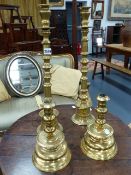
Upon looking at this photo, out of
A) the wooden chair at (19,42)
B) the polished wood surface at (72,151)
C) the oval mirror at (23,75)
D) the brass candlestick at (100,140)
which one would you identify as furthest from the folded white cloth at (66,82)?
the wooden chair at (19,42)

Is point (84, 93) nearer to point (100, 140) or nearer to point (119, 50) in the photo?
point (100, 140)

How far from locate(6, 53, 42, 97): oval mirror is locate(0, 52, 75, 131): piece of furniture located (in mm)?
56

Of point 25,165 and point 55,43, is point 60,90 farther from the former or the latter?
point 55,43

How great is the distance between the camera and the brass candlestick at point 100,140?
85 cm

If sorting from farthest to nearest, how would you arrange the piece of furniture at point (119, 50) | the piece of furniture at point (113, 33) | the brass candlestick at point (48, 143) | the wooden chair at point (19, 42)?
the piece of furniture at point (113, 33) < the piece of furniture at point (119, 50) < the wooden chair at point (19, 42) < the brass candlestick at point (48, 143)

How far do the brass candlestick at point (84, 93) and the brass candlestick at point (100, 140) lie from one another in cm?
24

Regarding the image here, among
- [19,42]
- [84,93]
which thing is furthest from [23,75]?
[19,42]

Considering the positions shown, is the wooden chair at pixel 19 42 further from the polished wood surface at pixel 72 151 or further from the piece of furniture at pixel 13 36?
the polished wood surface at pixel 72 151

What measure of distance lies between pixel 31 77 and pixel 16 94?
23 centimetres

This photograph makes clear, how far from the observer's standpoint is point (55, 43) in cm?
420

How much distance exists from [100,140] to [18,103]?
1062 millimetres

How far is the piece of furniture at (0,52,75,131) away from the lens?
1.57 metres

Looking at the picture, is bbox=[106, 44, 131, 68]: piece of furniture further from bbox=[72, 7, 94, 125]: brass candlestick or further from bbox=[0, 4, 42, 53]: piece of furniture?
bbox=[72, 7, 94, 125]: brass candlestick

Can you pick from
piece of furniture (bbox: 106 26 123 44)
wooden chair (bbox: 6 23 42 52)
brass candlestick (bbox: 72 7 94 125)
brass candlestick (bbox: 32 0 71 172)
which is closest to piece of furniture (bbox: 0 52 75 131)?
brass candlestick (bbox: 72 7 94 125)
